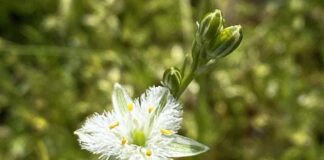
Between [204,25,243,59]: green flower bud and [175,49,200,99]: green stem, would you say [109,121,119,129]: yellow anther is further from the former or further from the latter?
[204,25,243,59]: green flower bud

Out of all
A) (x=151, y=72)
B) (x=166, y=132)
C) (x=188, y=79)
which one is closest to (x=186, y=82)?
(x=188, y=79)

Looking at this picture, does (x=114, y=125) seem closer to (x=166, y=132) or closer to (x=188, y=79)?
(x=166, y=132)

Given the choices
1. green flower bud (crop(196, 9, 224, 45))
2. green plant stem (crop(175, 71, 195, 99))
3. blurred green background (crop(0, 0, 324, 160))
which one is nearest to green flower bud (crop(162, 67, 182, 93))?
green plant stem (crop(175, 71, 195, 99))

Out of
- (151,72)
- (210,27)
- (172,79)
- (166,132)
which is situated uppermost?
(151,72)

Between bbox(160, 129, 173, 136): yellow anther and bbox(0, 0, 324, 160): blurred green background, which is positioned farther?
bbox(0, 0, 324, 160): blurred green background

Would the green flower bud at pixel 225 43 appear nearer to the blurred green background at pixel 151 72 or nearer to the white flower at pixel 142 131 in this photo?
the white flower at pixel 142 131

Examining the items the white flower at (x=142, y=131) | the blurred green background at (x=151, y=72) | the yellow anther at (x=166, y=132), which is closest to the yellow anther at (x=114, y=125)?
the white flower at (x=142, y=131)
